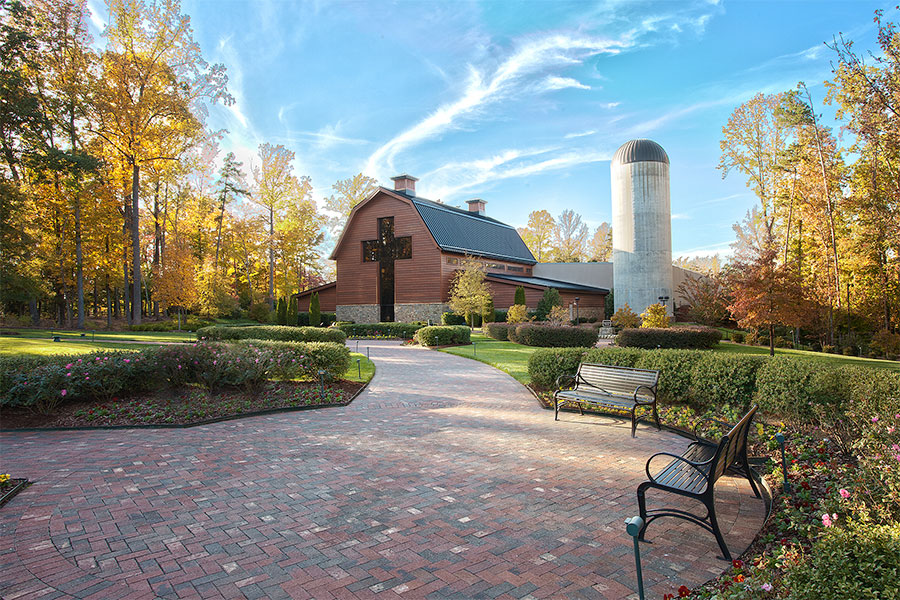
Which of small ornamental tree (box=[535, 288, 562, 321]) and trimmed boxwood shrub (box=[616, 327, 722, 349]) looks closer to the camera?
trimmed boxwood shrub (box=[616, 327, 722, 349])

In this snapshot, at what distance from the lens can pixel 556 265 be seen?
40250 millimetres

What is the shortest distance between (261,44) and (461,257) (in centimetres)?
2259

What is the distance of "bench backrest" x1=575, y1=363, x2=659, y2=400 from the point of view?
7.05 m

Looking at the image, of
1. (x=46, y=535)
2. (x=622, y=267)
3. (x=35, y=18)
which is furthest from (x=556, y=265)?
(x=46, y=535)

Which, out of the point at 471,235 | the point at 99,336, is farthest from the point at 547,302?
the point at 99,336

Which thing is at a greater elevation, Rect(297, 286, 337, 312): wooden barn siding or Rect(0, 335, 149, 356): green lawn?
Rect(297, 286, 337, 312): wooden barn siding

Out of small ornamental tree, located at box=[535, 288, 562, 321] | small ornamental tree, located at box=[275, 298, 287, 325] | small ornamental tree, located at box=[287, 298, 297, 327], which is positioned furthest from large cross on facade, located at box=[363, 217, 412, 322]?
small ornamental tree, located at box=[535, 288, 562, 321]

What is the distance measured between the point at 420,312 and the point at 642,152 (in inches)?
703

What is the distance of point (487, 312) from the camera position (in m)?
28.7

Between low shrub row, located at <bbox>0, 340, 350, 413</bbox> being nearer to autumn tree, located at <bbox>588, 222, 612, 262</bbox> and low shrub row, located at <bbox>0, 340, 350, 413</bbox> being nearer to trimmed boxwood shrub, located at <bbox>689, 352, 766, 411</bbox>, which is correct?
trimmed boxwood shrub, located at <bbox>689, 352, 766, 411</bbox>

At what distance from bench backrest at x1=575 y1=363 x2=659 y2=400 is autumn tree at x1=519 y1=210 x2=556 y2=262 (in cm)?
4537

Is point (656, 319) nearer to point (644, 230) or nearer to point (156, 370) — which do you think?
point (644, 230)

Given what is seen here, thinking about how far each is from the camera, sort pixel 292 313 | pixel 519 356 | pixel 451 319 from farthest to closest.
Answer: pixel 292 313 < pixel 451 319 < pixel 519 356

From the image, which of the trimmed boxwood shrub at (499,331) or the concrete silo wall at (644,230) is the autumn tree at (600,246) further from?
the trimmed boxwood shrub at (499,331)
